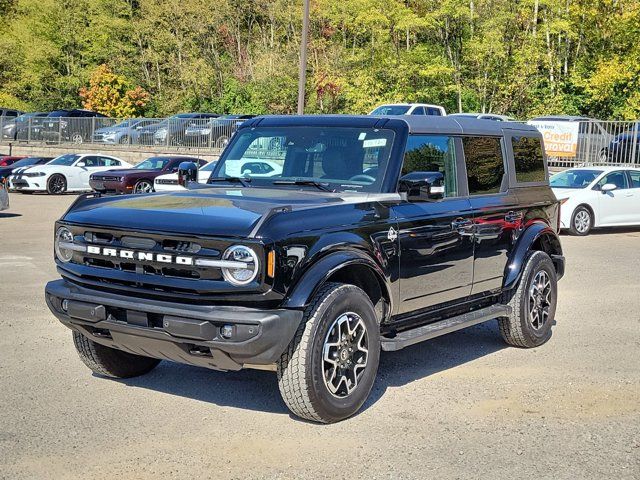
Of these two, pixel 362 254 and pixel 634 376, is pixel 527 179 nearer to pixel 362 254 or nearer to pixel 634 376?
pixel 634 376

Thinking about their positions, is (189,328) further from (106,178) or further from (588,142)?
(588,142)

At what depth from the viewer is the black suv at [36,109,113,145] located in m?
44.0

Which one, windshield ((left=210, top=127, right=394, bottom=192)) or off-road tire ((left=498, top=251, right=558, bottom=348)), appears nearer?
windshield ((left=210, top=127, right=394, bottom=192))

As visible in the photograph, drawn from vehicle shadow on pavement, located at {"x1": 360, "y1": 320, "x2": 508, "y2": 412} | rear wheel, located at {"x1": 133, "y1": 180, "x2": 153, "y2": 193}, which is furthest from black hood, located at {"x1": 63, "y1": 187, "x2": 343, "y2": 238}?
rear wheel, located at {"x1": 133, "y1": 180, "x2": 153, "y2": 193}

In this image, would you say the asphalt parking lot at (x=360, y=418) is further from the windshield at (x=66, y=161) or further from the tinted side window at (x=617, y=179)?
the windshield at (x=66, y=161)

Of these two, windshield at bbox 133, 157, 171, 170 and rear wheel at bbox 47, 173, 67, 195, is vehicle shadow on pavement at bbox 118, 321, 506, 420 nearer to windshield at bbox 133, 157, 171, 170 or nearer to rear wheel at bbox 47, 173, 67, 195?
windshield at bbox 133, 157, 171, 170

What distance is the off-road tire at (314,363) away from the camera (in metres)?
5.24

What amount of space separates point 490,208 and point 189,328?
10.3 feet

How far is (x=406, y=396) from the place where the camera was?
6.20 meters

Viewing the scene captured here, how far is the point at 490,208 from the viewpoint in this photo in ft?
23.6

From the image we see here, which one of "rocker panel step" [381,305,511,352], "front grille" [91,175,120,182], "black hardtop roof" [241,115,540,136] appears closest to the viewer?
"rocker panel step" [381,305,511,352]

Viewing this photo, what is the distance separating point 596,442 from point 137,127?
38.7m

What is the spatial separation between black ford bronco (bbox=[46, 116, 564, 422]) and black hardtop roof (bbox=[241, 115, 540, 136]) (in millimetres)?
17

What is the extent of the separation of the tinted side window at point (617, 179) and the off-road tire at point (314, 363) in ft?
51.7
